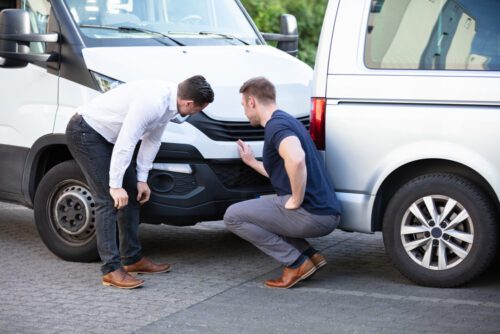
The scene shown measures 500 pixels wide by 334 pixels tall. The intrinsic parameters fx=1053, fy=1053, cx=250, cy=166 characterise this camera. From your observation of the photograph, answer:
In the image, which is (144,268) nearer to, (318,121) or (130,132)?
(130,132)

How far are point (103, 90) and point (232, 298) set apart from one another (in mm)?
1743

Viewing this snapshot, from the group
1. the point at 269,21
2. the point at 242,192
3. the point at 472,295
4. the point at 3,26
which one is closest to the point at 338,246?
the point at 242,192

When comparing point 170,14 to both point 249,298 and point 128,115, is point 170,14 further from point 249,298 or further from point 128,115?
point 249,298

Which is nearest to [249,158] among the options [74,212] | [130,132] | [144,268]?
[130,132]

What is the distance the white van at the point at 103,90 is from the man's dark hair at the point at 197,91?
520mm

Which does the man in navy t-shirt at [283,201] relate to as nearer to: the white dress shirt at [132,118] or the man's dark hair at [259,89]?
the man's dark hair at [259,89]

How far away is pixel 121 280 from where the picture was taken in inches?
265

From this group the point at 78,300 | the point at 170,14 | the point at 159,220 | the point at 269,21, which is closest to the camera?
the point at 78,300

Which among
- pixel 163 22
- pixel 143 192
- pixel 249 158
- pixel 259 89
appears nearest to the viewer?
pixel 259 89

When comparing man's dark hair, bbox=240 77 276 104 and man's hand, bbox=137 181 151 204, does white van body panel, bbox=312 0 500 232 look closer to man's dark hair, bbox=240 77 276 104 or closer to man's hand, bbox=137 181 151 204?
man's dark hair, bbox=240 77 276 104

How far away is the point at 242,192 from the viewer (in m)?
7.21

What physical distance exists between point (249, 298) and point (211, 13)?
9.11ft

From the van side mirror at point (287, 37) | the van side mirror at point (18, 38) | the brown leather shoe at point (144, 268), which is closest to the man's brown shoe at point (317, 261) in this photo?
the brown leather shoe at point (144, 268)

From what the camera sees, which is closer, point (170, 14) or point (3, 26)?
point (3, 26)
